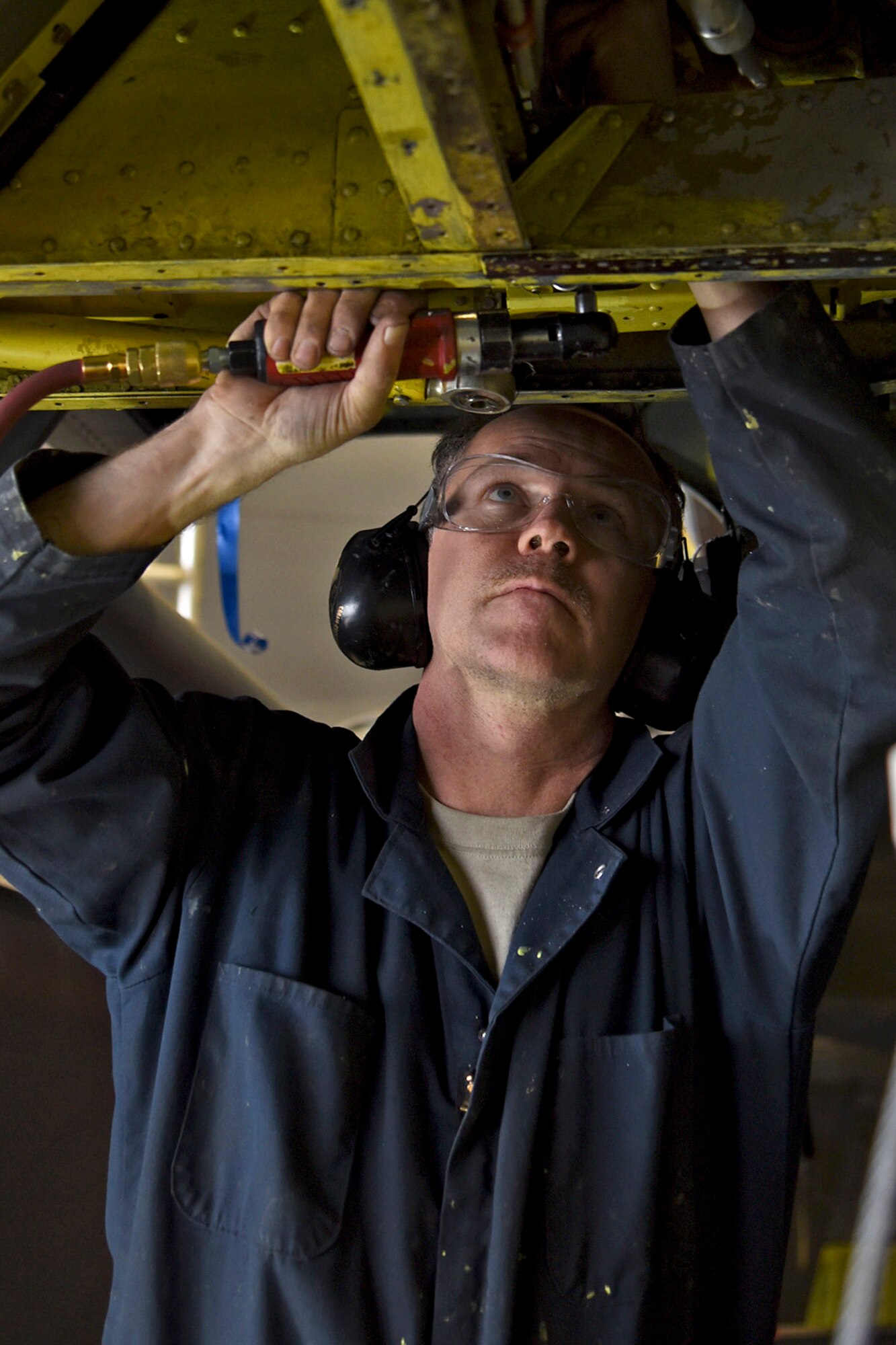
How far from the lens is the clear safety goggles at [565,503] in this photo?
58.4 inches

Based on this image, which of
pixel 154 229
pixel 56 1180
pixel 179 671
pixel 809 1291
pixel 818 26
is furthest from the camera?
pixel 809 1291

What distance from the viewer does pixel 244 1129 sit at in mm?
1246

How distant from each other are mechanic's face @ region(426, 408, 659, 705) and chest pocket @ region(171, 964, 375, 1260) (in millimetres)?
447

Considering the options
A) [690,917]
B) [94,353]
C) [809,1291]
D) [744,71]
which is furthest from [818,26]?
[809,1291]

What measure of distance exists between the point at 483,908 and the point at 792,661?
18.4 inches

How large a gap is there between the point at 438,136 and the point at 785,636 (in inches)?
24.7

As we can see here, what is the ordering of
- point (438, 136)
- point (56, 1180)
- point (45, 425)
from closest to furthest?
point (438, 136) < point (45, 425) < point (56, 1180)

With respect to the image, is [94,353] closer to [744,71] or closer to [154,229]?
[154,229]

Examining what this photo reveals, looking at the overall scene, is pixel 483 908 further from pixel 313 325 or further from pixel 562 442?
pixel 313 325

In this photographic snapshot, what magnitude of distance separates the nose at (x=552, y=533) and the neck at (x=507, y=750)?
7.0 inches

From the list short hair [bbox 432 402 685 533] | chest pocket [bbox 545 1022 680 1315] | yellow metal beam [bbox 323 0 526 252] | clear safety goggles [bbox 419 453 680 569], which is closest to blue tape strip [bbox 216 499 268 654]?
short hair [bbox 432 402 685 533]

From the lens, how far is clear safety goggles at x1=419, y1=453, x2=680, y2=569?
1483mm

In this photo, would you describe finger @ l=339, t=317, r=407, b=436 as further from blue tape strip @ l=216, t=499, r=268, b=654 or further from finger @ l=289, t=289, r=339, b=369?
blue tape strip @ l=216, t=499, r=268, b=654

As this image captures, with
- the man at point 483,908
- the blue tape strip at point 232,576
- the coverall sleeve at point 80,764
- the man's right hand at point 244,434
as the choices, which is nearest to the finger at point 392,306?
the man's right hand at point 244,434
